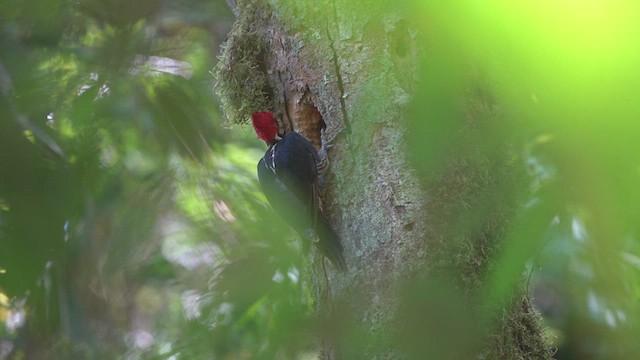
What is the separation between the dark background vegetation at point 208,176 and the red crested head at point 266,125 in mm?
177

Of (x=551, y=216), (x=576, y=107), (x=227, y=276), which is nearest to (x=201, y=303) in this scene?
(x=227, y=276)

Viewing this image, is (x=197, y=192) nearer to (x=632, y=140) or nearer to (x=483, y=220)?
(x=483, y=220)

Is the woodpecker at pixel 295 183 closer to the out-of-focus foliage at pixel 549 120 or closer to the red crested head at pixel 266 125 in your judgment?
the red crested head at pixel 266 125

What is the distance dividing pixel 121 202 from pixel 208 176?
41 cm

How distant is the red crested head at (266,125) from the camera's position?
3033 mm

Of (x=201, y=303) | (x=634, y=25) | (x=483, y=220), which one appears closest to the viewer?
(x=634, y=25)

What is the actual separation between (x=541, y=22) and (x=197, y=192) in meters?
1.70

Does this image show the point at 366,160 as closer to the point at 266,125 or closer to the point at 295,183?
the point at 295,183

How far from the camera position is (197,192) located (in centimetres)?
242

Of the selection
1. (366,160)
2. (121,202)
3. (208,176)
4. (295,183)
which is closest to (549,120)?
(366,160)

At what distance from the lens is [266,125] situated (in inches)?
121

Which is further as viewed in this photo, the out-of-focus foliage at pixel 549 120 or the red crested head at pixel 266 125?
the red crested head at pixel 266 125

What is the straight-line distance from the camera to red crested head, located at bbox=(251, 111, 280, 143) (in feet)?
9.95

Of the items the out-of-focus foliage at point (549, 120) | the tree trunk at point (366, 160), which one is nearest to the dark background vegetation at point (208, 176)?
the out-of-focus foliage at point (549, 120)
